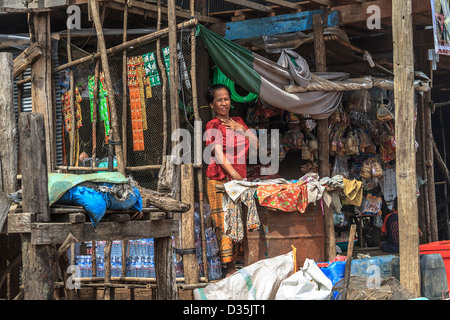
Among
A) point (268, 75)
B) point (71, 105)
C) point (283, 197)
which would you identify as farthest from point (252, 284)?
point (71, 105)

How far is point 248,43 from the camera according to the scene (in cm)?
969

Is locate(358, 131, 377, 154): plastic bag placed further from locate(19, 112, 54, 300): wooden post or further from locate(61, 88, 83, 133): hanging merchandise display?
locate(19, 112, 54, 300): wooden post

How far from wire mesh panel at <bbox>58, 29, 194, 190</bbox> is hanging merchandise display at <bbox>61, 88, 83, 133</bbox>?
0.11ft

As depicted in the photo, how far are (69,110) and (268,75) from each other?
120 inches

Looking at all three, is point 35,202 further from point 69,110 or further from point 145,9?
point 145,9

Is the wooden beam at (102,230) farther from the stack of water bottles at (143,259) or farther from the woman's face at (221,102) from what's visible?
the woman's face at (221,102)

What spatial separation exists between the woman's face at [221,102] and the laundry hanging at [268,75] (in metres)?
0.25

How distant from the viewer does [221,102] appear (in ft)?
28.0

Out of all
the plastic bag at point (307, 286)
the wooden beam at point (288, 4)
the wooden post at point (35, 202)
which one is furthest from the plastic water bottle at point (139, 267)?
the wooden beam at point (288, 4)
